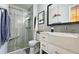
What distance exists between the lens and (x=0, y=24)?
1063 millimetres

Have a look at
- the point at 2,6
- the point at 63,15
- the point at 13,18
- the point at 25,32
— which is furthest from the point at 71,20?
the point at 2,6

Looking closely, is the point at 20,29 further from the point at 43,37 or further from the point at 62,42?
the point at 62,42

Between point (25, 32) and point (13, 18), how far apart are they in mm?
213

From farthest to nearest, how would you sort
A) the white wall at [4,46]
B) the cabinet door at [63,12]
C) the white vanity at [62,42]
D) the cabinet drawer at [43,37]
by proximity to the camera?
the cabinet drawer at [43,37]
the cabinet door at [63,12]
the white wall at [4,46]
the white vanity at [62,42]

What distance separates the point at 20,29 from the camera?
1.13 m

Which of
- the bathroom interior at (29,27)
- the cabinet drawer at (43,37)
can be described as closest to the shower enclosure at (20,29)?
the bathroom interior at (29,27)

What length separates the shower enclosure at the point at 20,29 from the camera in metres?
1.12

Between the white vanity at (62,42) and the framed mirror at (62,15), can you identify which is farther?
the framed mirror at (62,15)

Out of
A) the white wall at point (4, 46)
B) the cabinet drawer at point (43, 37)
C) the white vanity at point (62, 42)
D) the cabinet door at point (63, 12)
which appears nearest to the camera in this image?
the white vanity at point (62, 42)

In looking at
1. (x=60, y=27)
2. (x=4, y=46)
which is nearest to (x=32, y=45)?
(x=4, y=46)

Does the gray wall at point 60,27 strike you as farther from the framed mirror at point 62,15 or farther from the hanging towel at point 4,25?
the hanging towel at point 4,25

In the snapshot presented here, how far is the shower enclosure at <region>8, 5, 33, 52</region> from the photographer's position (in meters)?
1.12

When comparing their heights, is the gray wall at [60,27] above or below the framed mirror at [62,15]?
below

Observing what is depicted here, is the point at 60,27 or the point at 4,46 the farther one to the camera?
the point at 60,27
